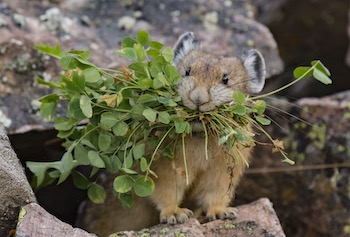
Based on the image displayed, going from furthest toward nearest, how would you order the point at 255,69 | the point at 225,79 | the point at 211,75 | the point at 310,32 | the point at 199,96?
the point at 310,32, the point at 255,69, the point at 225,79, the point at 211,75, the point at 199,96

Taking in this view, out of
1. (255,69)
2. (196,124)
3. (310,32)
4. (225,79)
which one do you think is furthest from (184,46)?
(310,32)

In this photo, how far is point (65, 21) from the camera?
327 inches

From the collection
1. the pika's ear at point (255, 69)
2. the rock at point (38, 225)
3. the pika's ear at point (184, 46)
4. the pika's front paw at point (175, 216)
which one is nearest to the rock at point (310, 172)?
the pika's ear at point (255, 69)

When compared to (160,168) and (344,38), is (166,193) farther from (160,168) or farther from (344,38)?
(344,38)

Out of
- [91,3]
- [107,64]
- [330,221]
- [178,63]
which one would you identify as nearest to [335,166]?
[330,221]

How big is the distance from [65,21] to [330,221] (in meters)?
3.74

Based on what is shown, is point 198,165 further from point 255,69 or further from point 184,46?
point 184,46

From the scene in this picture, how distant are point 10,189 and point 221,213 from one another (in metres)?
2.07

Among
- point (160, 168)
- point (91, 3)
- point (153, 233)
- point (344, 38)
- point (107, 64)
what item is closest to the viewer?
point (153, 233)

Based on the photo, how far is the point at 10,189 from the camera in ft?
17.3

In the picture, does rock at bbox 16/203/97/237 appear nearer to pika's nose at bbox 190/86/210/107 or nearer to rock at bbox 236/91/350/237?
pika's nose at bbox 190/86/210/107

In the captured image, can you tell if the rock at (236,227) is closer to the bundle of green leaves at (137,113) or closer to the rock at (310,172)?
the bundle of green leaves at (137,113)

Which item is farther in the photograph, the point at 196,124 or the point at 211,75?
the point at 211,75

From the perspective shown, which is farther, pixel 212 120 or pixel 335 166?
pixel 335 166
